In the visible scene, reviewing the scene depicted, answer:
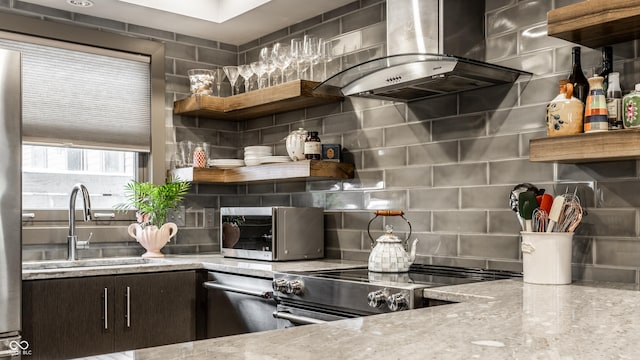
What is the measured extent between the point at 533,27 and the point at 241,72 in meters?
1.69

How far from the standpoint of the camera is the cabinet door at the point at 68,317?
268cm

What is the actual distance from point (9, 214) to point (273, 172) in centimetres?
132

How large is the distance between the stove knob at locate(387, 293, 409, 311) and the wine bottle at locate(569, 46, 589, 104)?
3.07ft

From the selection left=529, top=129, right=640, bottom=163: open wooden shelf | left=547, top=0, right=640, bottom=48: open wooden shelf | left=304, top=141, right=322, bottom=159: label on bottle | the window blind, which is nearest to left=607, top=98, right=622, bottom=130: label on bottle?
left=529, top=129, right=640, bottom=163: open wooden shelf

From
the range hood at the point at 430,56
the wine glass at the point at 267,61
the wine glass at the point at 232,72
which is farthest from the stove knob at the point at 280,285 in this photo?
the wine glass at the point at 232,72

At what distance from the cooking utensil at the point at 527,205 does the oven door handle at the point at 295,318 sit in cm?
84

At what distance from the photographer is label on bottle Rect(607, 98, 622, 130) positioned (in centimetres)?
211

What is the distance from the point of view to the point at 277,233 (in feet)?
10.5

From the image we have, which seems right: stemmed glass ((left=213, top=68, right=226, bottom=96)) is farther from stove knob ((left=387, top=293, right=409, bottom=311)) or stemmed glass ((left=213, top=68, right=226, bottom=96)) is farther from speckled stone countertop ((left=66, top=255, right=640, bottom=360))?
speckled stone countertop ((left=66, top=255, right=640, bottom=360))

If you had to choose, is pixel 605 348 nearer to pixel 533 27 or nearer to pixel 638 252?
pixel 638 252

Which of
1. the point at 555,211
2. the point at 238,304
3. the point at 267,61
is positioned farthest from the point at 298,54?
the point at 555,211

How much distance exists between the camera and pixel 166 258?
349 cm

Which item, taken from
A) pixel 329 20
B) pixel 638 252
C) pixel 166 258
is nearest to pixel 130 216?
pixel 166 258

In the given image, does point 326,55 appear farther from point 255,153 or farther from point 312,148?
point 255,153
